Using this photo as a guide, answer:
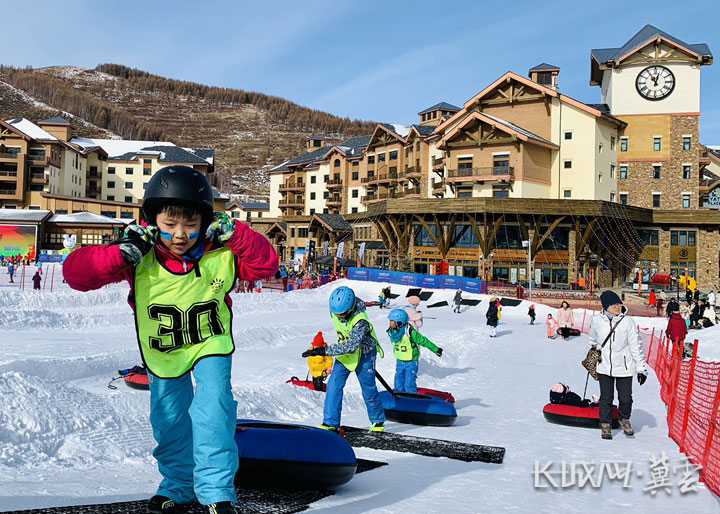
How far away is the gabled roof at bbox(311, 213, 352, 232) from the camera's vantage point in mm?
58906

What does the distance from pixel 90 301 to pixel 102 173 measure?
5897cm

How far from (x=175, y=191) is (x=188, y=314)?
0.70 metres

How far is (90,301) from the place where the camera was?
23.7 m

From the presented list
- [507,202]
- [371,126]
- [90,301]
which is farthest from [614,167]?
[371,126]

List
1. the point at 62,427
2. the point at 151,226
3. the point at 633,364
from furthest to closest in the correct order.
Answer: the point at 633,364
the point at 62,427
the point at 151,226

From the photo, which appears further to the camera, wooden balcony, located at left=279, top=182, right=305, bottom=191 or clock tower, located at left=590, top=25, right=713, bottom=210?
wooden balcony, located at left=279, top=182, right=305, bottom=191

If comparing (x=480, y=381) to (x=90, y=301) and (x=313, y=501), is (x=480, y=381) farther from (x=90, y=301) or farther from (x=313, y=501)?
(x=90, y=301)

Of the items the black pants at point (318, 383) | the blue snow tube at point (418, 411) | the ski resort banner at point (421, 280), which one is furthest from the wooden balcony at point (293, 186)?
the blue snow tube at point (418, 411)

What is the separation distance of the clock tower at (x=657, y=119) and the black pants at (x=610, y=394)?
141 ft

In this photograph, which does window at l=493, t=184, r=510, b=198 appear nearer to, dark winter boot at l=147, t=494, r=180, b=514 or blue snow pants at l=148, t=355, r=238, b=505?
blue snow pants at l=148, t=355, r=238, b=505

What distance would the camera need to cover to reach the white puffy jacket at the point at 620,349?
713cm

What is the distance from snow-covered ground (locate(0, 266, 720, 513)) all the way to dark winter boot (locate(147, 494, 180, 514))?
59 cm

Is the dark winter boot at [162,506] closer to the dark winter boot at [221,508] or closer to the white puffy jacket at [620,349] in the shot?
the dark winter boot at [221,508]

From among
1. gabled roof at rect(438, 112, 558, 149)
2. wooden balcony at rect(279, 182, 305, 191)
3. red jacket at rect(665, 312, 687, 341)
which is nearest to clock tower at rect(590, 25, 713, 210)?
gabled roof at rect(438, 112, 558, 149)
